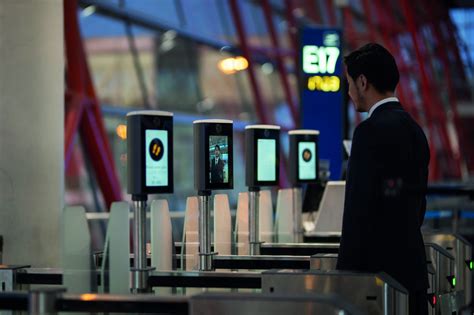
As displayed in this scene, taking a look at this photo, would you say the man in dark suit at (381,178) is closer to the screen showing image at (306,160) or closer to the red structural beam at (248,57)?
the screen showing image at (306,160)

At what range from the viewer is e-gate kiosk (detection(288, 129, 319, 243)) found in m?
7.75

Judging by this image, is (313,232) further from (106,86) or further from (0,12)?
(106,86)

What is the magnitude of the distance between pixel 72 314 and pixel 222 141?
208 cm

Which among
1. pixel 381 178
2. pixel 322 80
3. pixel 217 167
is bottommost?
pixel 381 178

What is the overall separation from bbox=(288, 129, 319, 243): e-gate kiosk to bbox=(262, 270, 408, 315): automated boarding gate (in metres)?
3.38

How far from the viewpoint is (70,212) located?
4.50 meters

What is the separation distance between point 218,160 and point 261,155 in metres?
1.07

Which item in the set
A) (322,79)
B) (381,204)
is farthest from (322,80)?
(381,204)

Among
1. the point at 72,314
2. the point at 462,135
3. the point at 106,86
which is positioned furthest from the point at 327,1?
the point at 72,314

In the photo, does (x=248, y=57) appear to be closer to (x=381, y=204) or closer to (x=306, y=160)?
(x=306, y=160)

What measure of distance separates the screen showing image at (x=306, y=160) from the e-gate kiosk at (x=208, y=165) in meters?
2.09

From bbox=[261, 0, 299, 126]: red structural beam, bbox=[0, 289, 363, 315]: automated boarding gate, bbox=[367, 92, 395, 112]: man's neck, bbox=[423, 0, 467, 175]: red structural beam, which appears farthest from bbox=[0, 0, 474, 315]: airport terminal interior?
bbox=[423, 0, 467, 175]: red structural beam

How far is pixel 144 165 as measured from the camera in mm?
4656

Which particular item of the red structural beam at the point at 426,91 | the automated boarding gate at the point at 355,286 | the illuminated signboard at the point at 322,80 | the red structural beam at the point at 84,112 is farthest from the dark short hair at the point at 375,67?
the red structural beam at the point at 426,91
